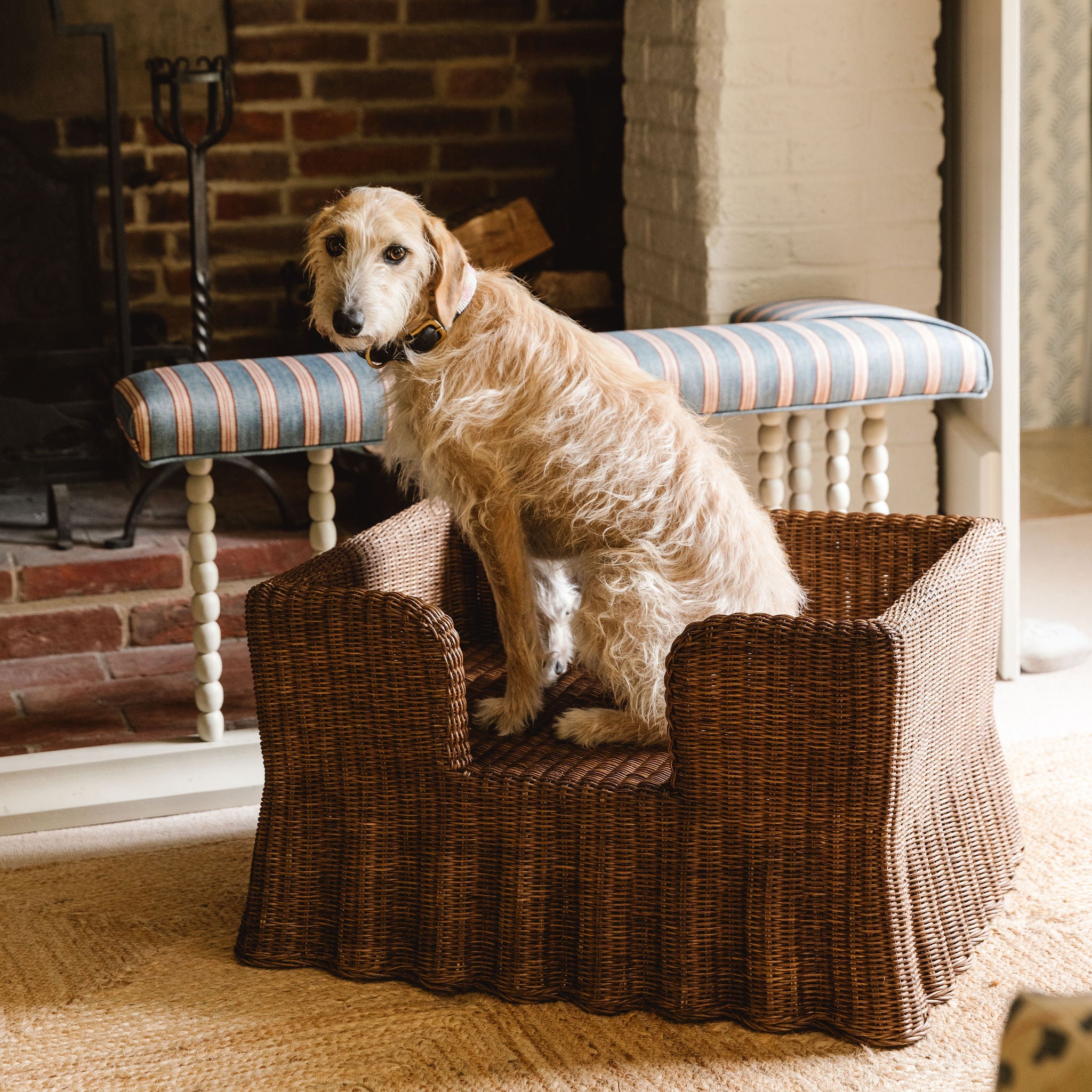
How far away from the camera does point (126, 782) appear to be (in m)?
2.40

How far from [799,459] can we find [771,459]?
75 mm

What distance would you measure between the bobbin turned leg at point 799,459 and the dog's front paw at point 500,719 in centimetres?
93

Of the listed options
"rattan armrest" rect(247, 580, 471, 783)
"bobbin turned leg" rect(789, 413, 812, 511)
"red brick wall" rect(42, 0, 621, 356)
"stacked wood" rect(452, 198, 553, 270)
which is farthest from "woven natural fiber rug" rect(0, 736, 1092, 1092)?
"red brick wall" rect(42, 0, 621, 356)

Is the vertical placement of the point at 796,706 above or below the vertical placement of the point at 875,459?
below

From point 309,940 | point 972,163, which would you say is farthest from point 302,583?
point 972,163

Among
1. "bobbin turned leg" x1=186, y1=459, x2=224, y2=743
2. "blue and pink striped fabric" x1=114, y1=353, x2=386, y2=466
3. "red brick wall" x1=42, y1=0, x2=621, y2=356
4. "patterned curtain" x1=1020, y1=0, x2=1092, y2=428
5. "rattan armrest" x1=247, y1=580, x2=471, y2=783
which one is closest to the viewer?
"rattan armrest" x1=247, y1=580, x2=471, y2=783

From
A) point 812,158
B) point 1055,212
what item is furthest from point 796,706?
point 1055,212

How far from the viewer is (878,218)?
297 cm

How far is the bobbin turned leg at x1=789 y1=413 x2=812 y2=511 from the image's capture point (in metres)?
2.66

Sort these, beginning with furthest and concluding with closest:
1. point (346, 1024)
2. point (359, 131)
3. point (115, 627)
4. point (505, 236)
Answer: point (359, 131) < point (505, 236) < point (115, 627) < point (346, 1024)

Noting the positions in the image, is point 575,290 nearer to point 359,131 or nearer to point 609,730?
point 359,131

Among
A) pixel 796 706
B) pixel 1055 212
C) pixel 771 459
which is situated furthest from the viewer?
pixel 1055 212

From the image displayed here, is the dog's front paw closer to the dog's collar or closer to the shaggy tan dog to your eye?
the shaggy tan dog

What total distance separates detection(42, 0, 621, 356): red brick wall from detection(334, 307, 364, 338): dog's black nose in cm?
194
